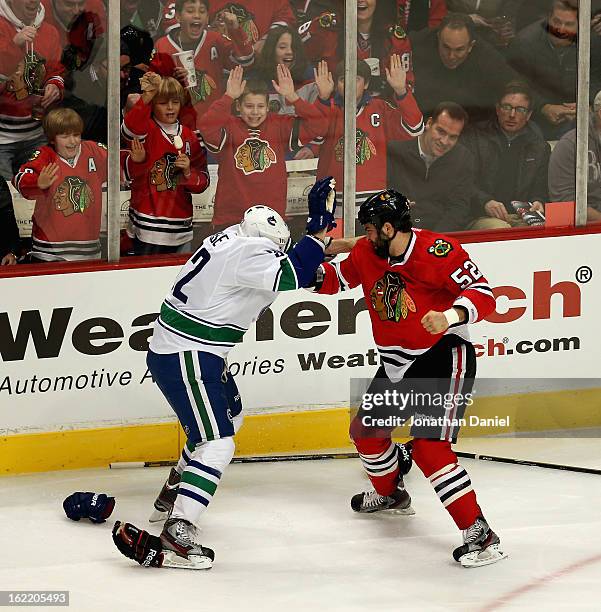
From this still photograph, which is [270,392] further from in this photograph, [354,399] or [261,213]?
[261,213]

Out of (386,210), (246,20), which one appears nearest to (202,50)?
(246,20)

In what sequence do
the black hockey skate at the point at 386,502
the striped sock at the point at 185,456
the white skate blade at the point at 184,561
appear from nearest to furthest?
the white skate blade at the point at 184,561 < the striped sock at the point at 185,456 < the black hockey skate at the point at 386,502

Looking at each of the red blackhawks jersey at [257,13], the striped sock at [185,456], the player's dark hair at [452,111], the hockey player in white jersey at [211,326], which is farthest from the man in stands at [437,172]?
the striped sock at [185,456]

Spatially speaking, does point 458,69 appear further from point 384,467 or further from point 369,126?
point 384,467

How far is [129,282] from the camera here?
6.02 meters

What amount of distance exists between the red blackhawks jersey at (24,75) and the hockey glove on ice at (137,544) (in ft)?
6.31

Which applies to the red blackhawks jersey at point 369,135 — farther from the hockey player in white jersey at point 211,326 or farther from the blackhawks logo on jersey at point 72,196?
the hockey player in white jersey at point 211,326

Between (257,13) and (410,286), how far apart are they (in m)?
1.86

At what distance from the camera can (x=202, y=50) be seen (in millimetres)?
6133

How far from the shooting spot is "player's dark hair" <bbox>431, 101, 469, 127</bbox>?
6.57m

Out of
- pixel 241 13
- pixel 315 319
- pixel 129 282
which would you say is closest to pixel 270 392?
pixel 315 319

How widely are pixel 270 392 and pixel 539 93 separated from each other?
192 centimetres

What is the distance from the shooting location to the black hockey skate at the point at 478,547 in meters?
4.74

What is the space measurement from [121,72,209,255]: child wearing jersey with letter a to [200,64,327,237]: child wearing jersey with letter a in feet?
0.37
